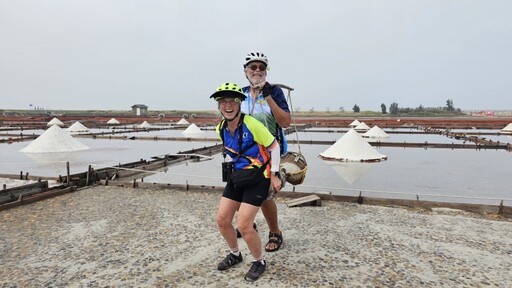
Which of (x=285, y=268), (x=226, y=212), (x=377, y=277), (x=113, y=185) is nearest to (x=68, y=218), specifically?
(x=113, y=185)

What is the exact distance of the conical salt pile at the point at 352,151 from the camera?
9438 millimetres

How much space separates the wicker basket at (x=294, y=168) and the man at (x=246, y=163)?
383 mm

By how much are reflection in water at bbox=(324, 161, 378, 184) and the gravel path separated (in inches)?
113

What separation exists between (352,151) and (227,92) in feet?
26.3

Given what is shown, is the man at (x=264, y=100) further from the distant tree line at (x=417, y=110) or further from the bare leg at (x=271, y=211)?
the distant tree line at (x=417, y=110)

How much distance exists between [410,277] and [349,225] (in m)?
1.13

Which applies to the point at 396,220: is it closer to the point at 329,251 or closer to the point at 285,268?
the point at 329,251

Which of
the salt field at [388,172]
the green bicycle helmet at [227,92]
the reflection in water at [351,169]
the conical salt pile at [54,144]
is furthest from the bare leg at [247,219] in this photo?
the conical salt pile at [54,144]

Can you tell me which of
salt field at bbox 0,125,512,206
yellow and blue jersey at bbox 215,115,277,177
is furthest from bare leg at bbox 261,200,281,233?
salt field at bbox 0,125,512,206

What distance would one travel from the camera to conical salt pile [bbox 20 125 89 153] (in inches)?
446

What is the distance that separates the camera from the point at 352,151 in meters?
9.62

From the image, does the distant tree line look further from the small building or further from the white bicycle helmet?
the white bicycle helmet

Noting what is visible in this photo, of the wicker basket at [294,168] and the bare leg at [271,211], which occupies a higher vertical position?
the wicker basket at [294,168]

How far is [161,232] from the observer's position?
A: 10.9 ft
